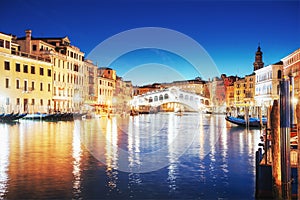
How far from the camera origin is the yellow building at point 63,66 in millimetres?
33875

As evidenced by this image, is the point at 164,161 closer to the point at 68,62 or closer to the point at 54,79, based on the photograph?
the point at 54,79

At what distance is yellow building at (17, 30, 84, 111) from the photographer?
33.9 metres

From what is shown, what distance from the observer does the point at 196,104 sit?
59312mm

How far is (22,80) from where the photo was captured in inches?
1192

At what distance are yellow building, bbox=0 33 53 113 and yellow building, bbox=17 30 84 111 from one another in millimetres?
995

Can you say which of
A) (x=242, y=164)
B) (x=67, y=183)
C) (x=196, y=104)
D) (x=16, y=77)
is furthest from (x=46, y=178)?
(x=196, y=104)

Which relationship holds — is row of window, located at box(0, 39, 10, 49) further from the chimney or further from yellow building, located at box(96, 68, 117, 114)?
yellow building, located at box(96, 68, 117, 114)

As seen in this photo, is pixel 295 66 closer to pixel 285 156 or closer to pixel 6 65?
pixel 6 65

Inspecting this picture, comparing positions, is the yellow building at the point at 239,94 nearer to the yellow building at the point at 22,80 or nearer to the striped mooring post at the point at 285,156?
the yellow building at the point at 22,80

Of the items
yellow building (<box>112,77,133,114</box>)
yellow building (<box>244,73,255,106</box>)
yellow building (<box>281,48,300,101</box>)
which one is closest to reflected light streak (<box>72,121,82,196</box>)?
yellow building (<box>281,48,300,101</box>)

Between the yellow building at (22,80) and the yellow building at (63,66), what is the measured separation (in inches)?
39.2

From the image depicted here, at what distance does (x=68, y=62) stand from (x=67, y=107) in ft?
14.2

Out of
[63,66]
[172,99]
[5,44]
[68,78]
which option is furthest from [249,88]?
[5,44]

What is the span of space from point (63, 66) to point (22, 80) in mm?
7123
